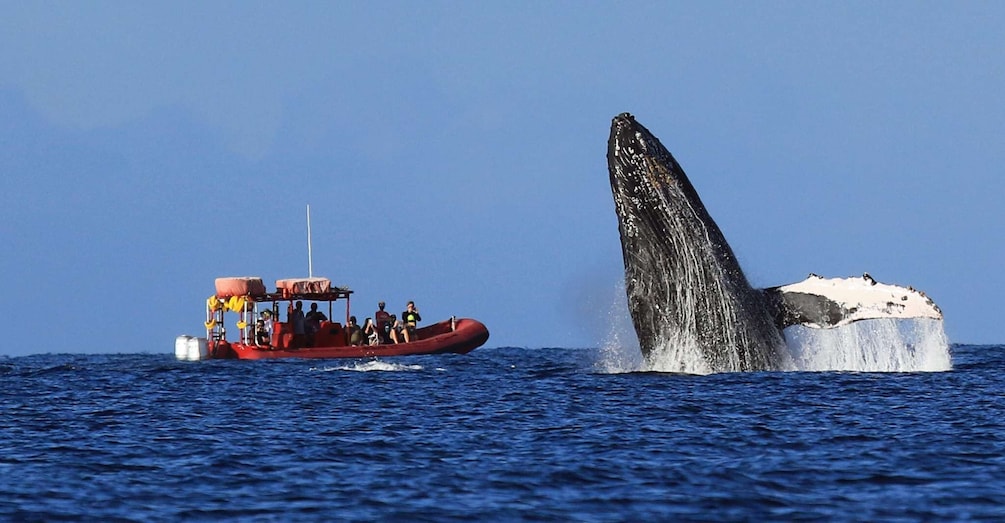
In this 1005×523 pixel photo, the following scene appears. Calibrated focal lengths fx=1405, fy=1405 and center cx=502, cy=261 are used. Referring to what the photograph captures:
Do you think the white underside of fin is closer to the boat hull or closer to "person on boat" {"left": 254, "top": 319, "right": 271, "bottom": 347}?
the boat hull

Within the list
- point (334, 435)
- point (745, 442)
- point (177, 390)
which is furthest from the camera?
point (177, 390)

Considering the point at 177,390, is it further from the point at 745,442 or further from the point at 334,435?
the point at 745,442

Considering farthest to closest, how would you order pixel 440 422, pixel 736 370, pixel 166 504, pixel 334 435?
pixel 736 370 < pixel 440 422 < pixel 334 435 < pixel 166 504

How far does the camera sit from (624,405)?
18.4m

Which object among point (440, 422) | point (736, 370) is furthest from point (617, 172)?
point (440, 422)

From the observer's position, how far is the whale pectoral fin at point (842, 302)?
19.0m

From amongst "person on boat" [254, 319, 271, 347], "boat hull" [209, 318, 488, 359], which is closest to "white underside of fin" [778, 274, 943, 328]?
"boat hull" [209, 318, 488, 359]

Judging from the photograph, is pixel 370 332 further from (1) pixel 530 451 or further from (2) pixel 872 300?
(1) pixel 530 451

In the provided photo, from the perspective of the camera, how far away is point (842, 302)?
1931 cm

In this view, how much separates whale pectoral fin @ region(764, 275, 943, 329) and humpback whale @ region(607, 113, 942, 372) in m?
0.02

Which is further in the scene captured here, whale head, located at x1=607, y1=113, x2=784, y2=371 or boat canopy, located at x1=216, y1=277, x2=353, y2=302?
boat canopy, located at x1=216, y1=277, x2=353, y2=302

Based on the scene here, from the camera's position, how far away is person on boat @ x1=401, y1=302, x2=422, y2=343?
4075 centimetres

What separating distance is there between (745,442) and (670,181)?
624 cm

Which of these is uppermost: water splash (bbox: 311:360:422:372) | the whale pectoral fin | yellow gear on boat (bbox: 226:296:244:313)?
yellow gear on boat (bbox: 226:296:244:313)
